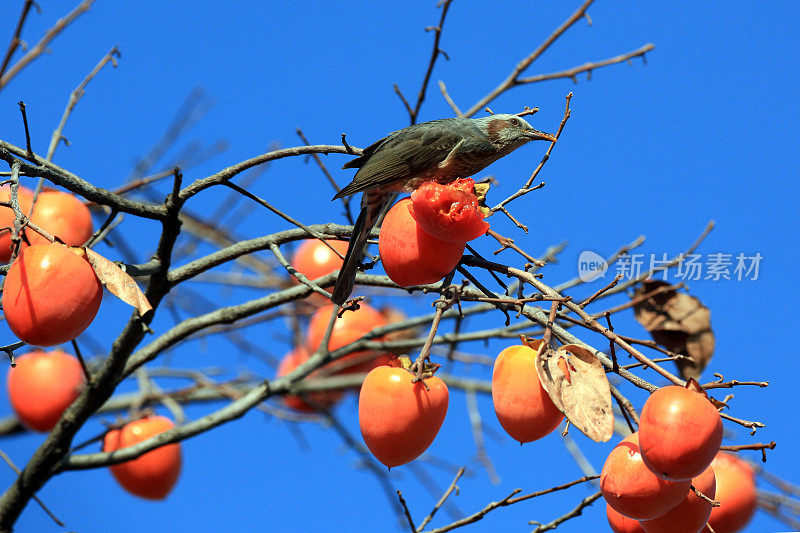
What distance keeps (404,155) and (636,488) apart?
1.37 m

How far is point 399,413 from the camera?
2123 millimetres

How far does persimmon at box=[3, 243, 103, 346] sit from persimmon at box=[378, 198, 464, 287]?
81cm

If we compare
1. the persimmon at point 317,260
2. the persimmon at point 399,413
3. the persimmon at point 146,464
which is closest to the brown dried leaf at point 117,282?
the persimmon at point 399,413

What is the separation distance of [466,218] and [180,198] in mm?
1024

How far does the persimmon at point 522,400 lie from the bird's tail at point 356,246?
727 mm

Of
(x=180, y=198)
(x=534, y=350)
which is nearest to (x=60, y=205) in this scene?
(x=180, y=198)

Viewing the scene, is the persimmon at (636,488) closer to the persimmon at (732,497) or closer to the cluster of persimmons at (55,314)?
the persimmon at (732,497)

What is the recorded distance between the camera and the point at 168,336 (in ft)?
10.3

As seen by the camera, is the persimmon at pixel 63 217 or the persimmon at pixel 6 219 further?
the persimmon at pixel 63 217

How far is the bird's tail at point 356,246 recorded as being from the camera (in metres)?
2.69

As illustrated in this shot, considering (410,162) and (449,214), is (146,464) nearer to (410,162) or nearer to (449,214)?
(410,162)

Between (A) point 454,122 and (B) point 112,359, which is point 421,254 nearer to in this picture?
(A) point 454,122

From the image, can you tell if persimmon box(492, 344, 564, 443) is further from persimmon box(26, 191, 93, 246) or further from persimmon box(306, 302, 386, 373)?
persimmon box(306, 302, 386, 373)

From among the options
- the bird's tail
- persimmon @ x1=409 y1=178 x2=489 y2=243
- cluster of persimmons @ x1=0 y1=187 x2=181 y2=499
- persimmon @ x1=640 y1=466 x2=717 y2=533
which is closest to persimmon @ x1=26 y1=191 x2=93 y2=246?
cluster of persimmons @ x1=0 y1=187 x2=181 y2=499
